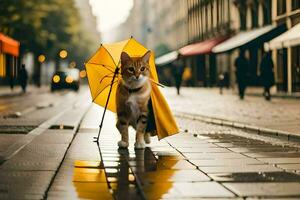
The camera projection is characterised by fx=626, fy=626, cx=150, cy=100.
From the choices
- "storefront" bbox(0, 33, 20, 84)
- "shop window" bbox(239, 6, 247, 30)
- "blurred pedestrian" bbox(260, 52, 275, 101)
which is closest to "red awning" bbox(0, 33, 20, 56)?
"storefront" bbox(0, 33, 20, 84)

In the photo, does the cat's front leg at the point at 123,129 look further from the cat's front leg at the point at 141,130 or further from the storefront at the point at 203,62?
the storefront at the point at 203,62

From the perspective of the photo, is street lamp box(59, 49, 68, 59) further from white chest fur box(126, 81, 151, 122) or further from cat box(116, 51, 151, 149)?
white chest fur box(126, 81, 151, 122)

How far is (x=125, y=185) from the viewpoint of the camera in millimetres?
5668

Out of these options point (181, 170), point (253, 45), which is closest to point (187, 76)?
point (253, 45)

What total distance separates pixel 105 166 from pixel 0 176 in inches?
48.8

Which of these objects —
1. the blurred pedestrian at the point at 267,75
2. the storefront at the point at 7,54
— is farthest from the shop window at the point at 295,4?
the storefront at the point at 7,54

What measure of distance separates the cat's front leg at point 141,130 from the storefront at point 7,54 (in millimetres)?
32321

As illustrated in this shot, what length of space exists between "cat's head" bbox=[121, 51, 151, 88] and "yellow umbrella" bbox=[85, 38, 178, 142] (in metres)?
0.50

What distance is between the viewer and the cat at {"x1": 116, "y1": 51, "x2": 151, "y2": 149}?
789 cm

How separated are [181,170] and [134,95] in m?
1.71

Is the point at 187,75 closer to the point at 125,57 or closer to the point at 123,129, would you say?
the point at 123,129

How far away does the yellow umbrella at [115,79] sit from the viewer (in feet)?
27.7

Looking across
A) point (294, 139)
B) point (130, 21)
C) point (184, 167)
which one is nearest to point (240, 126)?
point (294, 139)

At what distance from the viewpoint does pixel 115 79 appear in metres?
9.22
